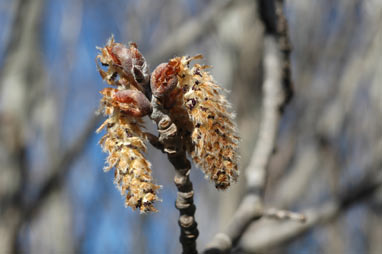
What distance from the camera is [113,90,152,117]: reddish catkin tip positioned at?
3.76ft

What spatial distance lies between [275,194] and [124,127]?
12.5 feet

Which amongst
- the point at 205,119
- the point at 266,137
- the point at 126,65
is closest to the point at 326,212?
the point at 266,137

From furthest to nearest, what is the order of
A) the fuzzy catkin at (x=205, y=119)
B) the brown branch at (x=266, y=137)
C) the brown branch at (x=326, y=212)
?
the brown branch at (x=326, y=212) < the brown branch at (x=266, y=137) < the fuzzy catkin at (x=205, y=119)

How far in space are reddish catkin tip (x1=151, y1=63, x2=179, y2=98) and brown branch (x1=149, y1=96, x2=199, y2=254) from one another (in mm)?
29

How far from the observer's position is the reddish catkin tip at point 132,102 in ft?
3.76

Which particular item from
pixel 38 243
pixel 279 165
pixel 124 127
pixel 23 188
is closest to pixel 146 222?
pixel 38 243

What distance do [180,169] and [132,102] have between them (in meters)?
0.23

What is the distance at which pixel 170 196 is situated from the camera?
823 centimetres

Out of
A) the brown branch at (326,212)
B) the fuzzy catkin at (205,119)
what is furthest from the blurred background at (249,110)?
the fuzzy catkin at (205,119)

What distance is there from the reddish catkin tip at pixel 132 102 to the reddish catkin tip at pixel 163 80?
0.14 feet

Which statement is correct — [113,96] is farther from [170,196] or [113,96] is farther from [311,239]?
[170,196]

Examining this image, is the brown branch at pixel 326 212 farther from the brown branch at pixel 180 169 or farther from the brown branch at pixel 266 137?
the brown branch at pixel 180 169

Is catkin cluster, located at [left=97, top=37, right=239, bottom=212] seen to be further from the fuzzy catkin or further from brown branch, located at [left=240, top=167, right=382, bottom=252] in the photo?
brown branch, located at [left=240, top=167, right=382, bottom=252]

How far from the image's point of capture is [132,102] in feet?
3.77
